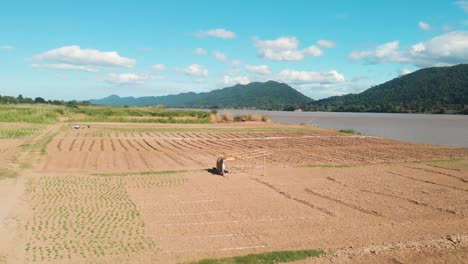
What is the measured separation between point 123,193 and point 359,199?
7.75 meters

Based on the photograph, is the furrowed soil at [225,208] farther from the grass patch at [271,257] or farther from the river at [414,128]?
the river at [414,128]

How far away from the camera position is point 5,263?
8305mm

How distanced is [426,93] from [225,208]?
131m

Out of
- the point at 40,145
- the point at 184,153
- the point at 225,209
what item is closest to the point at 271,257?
the point at 225,209

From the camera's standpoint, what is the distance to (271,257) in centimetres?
883

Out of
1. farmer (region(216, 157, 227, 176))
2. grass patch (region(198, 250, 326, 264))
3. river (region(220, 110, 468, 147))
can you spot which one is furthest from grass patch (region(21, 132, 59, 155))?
river (region(220, 110, 468, 147))

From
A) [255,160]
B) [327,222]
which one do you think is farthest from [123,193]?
[255,160]

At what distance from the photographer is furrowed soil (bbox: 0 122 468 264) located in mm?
9312

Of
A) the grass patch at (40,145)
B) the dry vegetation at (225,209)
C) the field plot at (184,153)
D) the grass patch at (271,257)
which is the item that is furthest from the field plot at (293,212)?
the grass patch at (40,145)

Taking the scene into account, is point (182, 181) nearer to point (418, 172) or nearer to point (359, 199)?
point (359, 199)

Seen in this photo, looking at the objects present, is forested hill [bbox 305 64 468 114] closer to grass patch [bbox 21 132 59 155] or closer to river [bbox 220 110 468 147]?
river [bbox 220 110 468 147]

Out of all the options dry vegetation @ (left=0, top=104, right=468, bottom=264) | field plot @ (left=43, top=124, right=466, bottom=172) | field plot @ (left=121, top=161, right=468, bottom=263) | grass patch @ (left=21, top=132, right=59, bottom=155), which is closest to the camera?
dry vegetation @ (left=0, top=104, right=468, bottom=264)

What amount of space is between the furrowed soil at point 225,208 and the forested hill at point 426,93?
97.1 meters

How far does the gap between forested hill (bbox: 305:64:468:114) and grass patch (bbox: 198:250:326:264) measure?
107m
